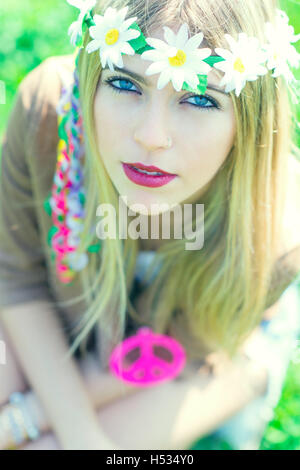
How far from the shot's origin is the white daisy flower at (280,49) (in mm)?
1073

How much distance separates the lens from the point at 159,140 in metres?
1.08

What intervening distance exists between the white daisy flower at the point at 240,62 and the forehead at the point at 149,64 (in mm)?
19

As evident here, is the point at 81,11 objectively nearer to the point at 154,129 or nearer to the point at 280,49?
the point at 154,129

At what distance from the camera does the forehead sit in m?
1.04

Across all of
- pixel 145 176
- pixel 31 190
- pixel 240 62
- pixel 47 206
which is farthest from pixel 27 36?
pixel 240 62

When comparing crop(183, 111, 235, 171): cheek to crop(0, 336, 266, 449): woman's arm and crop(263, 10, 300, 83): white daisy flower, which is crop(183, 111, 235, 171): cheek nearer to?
crop(263, 10, 300, 83): white daisy flower

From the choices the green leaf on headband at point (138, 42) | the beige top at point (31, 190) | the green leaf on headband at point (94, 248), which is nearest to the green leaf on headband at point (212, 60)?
the green leaf on headband at point (138, 42)

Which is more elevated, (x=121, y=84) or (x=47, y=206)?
(x=121, y=84)

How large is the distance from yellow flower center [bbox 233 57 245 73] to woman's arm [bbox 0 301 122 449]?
90 centimetres

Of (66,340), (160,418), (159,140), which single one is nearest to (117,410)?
(160,418)

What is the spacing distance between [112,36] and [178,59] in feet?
0.44

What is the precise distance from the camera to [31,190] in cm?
154

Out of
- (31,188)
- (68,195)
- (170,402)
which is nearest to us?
(68,195)

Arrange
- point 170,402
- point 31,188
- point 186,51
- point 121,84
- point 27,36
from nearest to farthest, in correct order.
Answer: point 186,51 → point 121,84 → point 31,188 → point 170,402 → point 27,36
